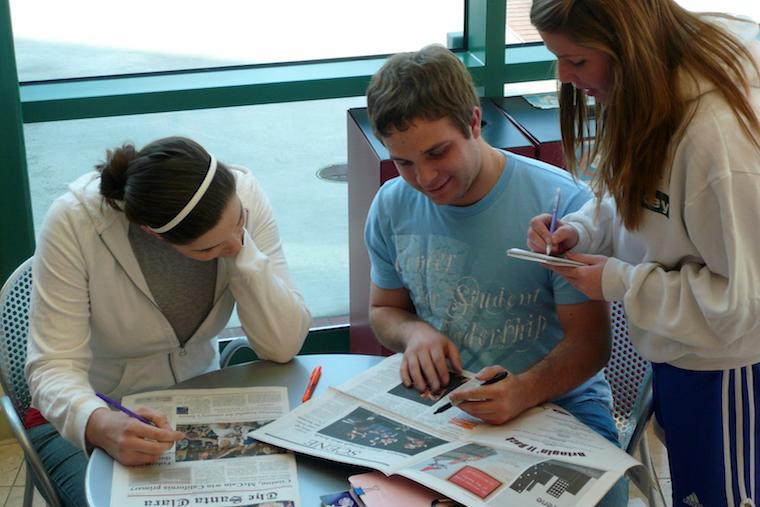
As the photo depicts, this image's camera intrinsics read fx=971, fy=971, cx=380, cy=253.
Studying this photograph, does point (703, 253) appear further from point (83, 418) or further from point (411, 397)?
point (83, 418)

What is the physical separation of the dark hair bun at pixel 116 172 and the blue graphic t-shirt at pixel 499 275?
0.67m

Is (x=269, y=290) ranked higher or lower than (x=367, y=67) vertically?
lower

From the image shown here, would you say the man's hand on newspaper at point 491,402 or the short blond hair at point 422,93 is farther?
the short blond hair at point 422,93

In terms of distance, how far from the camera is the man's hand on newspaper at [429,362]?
6.44ft

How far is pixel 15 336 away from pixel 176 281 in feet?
1.33

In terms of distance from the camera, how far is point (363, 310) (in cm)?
332

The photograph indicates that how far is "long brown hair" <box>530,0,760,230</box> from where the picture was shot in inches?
64.1

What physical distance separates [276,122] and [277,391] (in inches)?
69.7

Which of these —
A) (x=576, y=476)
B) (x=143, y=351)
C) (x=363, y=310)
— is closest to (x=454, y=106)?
(x=576, y=476)

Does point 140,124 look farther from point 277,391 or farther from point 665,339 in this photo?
point 665,339

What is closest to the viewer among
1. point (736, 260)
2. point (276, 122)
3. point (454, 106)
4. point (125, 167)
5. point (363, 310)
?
point (736, 260)

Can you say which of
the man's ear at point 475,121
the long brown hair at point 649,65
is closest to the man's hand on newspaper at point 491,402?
the long brown hair at point 649,65

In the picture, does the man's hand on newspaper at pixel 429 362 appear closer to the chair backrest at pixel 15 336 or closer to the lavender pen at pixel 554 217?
the lavender pen at pixel 554 217

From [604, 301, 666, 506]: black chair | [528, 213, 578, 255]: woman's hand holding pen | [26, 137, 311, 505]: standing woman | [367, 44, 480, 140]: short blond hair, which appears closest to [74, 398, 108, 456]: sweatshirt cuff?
[26, 137, 311, 505]: standing woman
